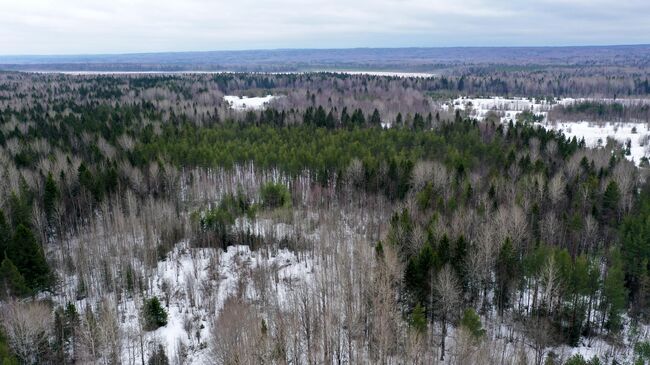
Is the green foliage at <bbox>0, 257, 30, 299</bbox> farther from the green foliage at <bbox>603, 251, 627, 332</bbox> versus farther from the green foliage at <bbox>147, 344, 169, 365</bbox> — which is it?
the green foliage at <bbox>603, 251, 627, 332</bbox>

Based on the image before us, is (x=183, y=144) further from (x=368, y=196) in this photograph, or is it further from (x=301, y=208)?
(x=368, y=196)

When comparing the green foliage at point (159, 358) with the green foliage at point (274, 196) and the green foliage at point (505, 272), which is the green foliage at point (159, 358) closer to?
the green foliage at point (274, 196)

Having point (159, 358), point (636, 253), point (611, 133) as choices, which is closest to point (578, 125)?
point (611, 133)

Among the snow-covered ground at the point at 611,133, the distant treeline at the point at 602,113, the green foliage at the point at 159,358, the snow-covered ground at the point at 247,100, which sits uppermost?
the snow-covered ground at the point at 247,100

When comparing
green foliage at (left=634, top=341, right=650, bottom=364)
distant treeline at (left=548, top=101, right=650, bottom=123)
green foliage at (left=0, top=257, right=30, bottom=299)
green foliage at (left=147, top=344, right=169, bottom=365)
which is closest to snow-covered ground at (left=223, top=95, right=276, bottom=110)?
distant treeline at (left=548, top=101, right=650, bottom=123)

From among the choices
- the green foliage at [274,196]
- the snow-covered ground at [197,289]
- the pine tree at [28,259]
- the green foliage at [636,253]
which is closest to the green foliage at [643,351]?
the green foliage at [636,253]

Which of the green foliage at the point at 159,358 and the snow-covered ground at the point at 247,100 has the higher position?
the snow-covered ground at the point at 247,100
